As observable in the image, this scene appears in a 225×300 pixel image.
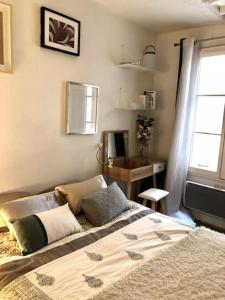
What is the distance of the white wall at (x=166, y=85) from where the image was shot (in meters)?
3.41

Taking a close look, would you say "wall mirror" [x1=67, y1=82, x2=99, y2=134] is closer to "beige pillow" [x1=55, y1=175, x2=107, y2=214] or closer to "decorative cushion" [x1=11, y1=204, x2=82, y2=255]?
"beige pillow" [x1=55, y1=175, x2=107, y2=214]

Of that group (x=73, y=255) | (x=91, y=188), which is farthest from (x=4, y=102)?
(x=73, y=255)

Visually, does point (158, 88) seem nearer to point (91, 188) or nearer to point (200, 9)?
point (200, 9)

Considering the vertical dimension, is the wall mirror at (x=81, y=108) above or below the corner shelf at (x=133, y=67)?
below

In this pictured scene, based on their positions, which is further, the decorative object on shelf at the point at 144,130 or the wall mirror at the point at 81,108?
the decorative object on shelf at the point at 144,130

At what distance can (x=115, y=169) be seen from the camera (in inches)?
116

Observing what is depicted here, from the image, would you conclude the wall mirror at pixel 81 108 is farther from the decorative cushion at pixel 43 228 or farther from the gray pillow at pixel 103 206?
the decorative cushion at pixel 43 228

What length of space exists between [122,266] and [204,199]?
1.99 m

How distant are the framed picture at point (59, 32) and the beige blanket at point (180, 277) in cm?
196

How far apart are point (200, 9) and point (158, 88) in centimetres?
119

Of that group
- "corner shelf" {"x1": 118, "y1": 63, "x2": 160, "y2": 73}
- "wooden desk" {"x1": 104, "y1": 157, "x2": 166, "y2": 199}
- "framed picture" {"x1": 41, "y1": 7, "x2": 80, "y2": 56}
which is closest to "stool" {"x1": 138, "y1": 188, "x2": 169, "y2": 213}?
"wooden desk" {"x1": 104, "y1": 157, "x2": 166, "y2": 199}

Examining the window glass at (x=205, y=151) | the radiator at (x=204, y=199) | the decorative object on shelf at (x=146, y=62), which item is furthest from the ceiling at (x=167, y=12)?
the radiator at (x=204, y=199)

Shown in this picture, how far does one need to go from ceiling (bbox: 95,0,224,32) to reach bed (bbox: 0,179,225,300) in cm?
215

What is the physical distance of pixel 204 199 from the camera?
10.5 feet
